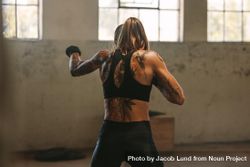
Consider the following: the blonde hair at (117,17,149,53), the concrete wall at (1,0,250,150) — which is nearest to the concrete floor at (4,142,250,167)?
the concrete wall at (1,0,250,150)

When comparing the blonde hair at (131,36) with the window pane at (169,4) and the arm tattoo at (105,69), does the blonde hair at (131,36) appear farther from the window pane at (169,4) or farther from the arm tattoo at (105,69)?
the window pane at (169,4)

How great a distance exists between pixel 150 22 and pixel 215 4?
748 mm

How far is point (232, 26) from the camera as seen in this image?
4.61 metres

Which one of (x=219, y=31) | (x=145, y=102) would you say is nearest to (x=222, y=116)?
(x=219, y=31)

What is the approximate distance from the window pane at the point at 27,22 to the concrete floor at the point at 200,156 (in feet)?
3.76

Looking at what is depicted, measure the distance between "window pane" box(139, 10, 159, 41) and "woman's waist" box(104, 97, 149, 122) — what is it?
2.77 meters

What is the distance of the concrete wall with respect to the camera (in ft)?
13.3

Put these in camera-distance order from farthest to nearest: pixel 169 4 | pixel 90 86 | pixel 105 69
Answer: pixel 169 4
pixel 90 86
pixel 105 69

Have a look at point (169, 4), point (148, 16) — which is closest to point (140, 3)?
point (148, 16)

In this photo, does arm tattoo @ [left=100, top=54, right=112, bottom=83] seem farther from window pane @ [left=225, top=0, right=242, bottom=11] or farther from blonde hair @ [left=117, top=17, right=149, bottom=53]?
window pane @ [left=225, top=0, right=242, bottom=11]

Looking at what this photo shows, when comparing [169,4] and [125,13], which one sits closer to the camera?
[125,13]

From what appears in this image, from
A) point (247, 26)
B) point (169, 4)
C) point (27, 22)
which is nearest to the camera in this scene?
point (27, 22)

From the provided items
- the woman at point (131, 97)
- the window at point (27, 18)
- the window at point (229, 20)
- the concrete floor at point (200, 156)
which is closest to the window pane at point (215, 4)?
the window at point (229, 20)

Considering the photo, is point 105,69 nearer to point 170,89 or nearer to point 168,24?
point 170,89
